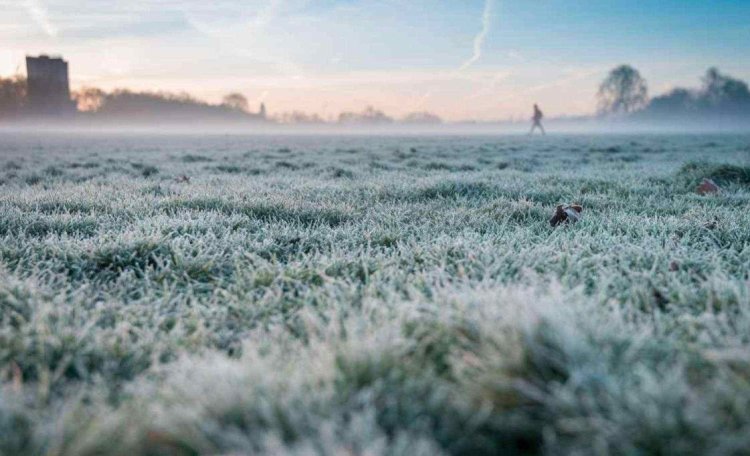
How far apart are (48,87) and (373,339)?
107 meters

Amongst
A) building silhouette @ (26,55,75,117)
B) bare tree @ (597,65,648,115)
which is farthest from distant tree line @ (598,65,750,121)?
building silhouette @ (26,55,75,117)

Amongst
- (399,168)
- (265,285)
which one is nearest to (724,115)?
(399,168)

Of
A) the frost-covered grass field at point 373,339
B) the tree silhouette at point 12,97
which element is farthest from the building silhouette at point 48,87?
the frost-covered grass field at point 373,339

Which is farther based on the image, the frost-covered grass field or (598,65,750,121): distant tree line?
(598,65,750,121): distant tree line

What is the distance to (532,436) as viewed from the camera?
153 centimetres

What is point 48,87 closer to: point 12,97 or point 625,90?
point 12,97

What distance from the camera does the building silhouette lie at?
8625 cm

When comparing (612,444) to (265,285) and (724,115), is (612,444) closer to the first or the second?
(265,285)

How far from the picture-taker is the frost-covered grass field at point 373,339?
146cm

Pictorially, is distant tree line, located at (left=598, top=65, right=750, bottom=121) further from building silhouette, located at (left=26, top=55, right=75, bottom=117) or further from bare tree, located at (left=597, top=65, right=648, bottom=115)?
building silhouette, located at (left=26, top=55, right=75, bottom=117)

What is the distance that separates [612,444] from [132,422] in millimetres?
1330

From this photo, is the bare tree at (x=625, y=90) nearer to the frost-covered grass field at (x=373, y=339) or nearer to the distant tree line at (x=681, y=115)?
the distant tree line at (x=681, y=115)

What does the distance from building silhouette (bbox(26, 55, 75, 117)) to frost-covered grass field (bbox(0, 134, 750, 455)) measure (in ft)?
317

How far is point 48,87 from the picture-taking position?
298 feet
